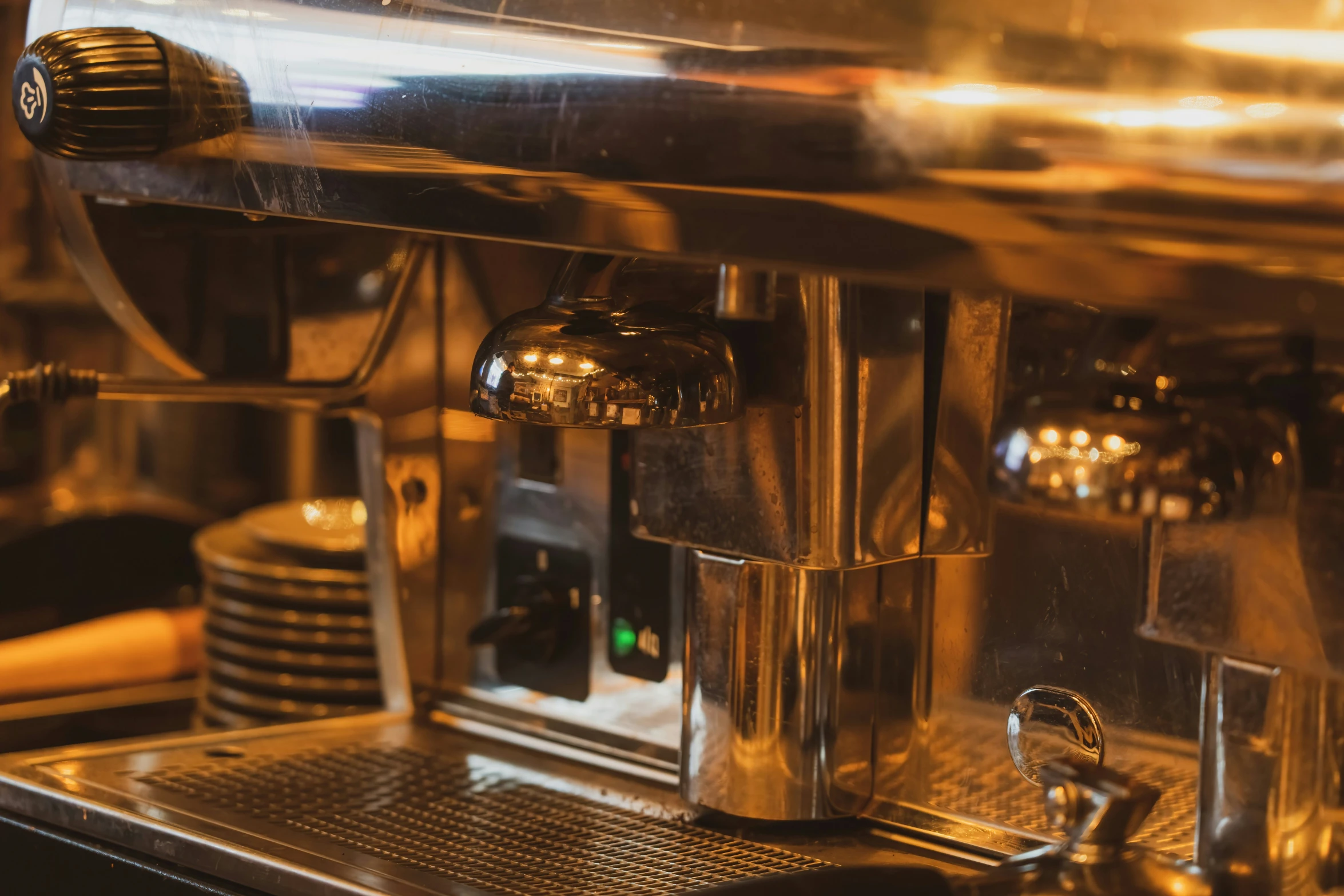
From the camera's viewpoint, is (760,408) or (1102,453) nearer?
(1102,453)

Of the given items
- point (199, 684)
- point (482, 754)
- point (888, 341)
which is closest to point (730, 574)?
point (888, 341)

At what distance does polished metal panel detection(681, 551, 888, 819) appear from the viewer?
0.69 meters

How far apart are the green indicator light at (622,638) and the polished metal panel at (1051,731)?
0.72 ft

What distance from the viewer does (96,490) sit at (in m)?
→ 1.67

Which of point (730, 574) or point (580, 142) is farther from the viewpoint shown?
point (730, 574)

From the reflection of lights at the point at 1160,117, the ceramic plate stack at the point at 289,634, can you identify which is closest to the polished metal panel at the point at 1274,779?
the reflection of lights at the point at 1160,117

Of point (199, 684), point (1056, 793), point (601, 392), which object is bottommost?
point (199, 684)

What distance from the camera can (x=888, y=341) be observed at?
648 mm

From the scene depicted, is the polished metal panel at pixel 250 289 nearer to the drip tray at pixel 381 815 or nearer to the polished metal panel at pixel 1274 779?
the drip tray at pixel 381 815

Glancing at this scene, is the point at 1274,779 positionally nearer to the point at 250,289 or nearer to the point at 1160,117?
the point at 1160,117

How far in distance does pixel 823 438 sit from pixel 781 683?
0.39 feet

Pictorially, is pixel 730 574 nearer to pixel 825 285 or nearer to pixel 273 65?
pixel 825 285

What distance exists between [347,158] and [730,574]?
0.24 m

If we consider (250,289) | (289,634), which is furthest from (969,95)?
(289,634)
